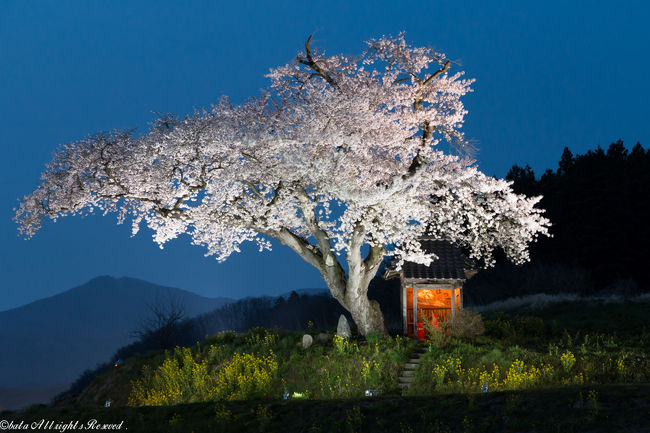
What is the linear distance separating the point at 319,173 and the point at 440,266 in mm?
7170

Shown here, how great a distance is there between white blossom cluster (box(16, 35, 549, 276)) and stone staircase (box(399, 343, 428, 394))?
339 cm

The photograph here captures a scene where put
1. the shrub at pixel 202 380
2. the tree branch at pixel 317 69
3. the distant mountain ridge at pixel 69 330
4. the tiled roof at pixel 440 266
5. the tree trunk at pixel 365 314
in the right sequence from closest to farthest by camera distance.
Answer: the shrub at pixel 202 380 → the tree branch at pixel 317 69 → the tree trunk at pixel 365 314 → the tiled roof at pixel 440 266 → the distant mountain ridge at pixel 69 330

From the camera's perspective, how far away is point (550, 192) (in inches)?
2023

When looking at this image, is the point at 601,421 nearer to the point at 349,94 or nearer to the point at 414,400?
the point at 414,400

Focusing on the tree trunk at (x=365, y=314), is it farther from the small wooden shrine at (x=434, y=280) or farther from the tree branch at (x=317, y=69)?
the tree branch at (x=317, y=69)

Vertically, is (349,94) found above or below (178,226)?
above

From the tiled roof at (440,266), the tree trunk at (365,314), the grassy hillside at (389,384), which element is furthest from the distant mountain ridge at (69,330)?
the tree trunk at (365,314)

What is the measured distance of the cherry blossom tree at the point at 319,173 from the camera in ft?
62.0

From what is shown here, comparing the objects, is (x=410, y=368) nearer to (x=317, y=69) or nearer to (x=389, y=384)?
(x=389, y=384)

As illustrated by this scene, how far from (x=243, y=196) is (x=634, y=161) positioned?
127 ft

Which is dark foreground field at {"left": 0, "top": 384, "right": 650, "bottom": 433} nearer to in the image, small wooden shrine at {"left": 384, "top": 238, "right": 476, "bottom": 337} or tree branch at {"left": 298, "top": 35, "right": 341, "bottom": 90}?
small wooden shrine at {"left": 384, "top": 238, "right": 476, "bottom": 337}

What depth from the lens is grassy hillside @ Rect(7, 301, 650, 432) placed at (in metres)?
10.1

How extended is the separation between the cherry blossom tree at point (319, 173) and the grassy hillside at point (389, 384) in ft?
11.7

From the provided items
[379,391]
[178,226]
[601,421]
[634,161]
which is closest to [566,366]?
[379,391]
